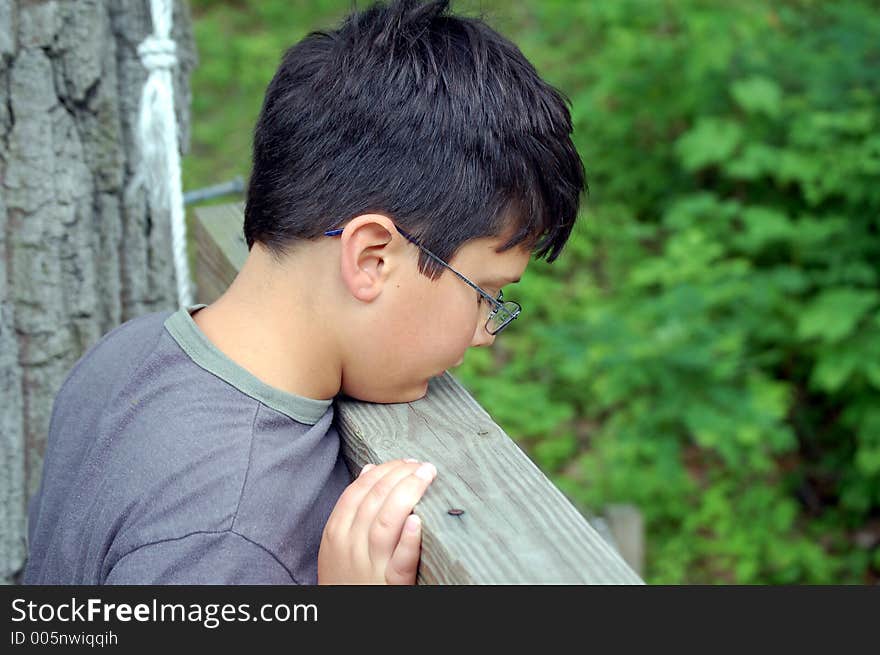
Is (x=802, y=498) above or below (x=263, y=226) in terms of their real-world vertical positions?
below

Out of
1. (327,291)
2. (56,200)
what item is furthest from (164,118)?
(327,291)

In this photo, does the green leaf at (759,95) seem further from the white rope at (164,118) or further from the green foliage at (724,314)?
the white rope at (164,118)

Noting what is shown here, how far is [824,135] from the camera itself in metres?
4.38

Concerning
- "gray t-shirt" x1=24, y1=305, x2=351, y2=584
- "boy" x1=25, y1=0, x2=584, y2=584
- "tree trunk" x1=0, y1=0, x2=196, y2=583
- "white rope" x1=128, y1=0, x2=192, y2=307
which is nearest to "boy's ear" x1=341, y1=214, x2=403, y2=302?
"boy" x1=25, y1=0, x2=584, y2=584

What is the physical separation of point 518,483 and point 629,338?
2.96 meters

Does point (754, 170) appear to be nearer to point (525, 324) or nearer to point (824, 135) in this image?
point (824, 135)

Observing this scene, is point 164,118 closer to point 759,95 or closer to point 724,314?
point 724,314

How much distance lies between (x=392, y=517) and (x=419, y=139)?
58 cm

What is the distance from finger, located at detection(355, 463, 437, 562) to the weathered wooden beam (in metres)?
0.01

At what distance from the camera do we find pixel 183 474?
1.29 meters

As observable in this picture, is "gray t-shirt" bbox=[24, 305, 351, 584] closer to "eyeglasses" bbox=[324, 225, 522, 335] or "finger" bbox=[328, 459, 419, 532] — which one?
"finger" bbox=[328, 459, 419, 532]

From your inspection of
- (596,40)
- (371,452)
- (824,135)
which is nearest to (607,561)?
(371,452)

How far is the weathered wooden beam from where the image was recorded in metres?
1.05

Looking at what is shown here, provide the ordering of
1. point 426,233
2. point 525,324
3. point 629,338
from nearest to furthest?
point 426,233 < point 629,338 < point 525,324
